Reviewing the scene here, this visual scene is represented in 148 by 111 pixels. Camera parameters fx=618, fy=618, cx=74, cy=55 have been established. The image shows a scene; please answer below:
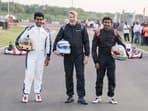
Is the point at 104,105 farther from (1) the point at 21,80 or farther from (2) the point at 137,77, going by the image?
(2) the point at 137,77

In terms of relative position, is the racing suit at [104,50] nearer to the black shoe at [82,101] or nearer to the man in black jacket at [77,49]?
the man in black jacket at [77,49]

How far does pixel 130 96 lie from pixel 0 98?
9.99ft

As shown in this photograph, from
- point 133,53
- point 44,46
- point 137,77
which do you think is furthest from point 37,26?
point 133,53

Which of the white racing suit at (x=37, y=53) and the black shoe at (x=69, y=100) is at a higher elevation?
the white racing suit at (x=37, y=53)

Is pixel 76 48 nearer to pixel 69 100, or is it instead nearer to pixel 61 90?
pixel 69 100

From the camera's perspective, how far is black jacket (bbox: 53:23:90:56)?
12.8 m

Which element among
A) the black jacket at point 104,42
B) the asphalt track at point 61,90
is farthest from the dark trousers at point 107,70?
the asphalt track at point 61,90

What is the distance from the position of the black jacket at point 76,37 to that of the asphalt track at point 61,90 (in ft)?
3.74

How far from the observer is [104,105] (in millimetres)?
12797

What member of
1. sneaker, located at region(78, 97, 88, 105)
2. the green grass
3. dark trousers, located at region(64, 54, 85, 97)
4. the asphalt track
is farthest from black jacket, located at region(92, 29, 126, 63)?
the green grass

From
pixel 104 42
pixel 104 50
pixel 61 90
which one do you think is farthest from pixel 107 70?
pixel 61 90

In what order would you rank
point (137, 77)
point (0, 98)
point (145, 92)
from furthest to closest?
1. point (137, 77)
2. point (145, 92)
3. point (0, 98)

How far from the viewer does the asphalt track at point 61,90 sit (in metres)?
12.4

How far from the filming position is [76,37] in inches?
505
